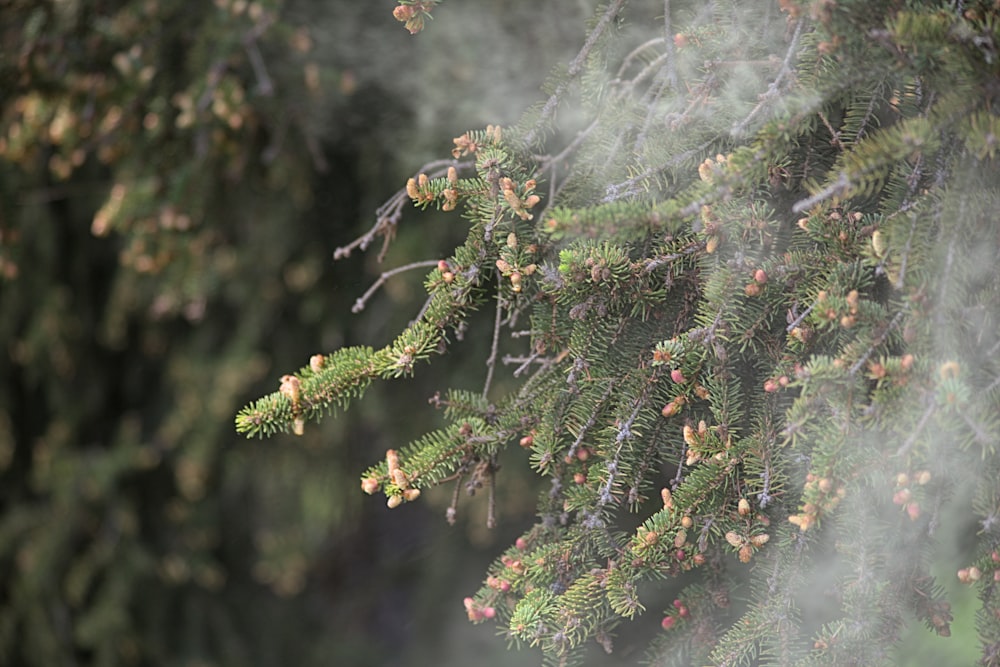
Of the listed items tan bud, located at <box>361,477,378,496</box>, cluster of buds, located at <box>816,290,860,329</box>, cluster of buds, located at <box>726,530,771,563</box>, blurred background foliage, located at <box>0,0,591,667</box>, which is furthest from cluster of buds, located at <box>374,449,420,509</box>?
blurred background foliage, located at <box>0,0,591,667</box>

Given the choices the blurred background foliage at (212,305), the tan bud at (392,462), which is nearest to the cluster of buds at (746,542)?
the tan bud at (392,462)

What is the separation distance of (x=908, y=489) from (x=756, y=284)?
240 mm

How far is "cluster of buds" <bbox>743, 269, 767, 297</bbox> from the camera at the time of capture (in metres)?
0.90

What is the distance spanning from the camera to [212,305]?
2.34 meters

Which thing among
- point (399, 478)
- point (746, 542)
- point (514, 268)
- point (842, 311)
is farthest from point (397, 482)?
point (842, 311)

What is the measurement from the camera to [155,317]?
231 centimetres

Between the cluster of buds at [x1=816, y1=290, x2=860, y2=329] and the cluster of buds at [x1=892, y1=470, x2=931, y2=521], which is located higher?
the cluster of buds at [x1=816, y1=290, x2=860, y2=329]

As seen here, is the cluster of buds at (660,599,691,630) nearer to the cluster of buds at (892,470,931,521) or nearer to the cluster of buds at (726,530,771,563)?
the cluster of buds at (726,530,771,563)

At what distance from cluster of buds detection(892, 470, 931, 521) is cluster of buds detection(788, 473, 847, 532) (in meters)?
0.05

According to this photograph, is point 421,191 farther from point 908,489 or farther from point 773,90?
point 908,489

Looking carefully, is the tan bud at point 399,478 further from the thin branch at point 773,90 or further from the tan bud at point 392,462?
the thin branch at point 773,90

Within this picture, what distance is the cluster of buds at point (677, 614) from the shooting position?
998mm

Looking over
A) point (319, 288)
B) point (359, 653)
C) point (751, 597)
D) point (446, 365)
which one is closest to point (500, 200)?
point (751, 597)

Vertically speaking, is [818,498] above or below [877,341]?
below
